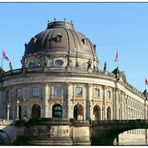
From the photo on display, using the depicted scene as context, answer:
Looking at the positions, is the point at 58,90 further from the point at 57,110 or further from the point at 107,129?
the point at 107,129

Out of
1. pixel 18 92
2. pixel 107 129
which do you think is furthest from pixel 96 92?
pixel 18 92

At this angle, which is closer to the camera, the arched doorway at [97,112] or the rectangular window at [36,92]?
the rectangular window at [36,92]

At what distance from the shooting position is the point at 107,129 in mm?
72625

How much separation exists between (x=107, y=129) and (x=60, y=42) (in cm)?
2336

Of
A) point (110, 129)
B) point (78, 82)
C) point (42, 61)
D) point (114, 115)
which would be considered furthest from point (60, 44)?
point (110, 129)

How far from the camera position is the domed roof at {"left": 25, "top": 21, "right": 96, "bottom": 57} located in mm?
87625

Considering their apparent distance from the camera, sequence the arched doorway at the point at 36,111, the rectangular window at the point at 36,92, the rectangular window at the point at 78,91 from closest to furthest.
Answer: the rectangular window at the point at 36,92, the rectangular window at the point at 78,91, the arched doorway at the point at 36,111

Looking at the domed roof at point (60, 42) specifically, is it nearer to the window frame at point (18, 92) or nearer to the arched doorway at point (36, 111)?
the window frame at point (18, 92)

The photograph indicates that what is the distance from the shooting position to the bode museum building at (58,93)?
71.9m

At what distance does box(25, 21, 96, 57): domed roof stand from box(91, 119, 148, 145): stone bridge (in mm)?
19705

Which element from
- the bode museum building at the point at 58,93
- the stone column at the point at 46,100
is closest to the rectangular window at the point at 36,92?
the bode museum building at the point at 58,93

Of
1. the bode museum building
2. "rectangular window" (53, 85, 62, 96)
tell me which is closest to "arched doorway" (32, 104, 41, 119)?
the bode museum building

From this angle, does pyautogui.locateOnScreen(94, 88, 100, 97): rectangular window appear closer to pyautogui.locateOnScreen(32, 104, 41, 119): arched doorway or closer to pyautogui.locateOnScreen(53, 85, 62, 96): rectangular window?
pyautogui.locateOnScreen(53, 85, 62, 96): rectangular window

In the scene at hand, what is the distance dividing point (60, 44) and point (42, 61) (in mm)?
5059
